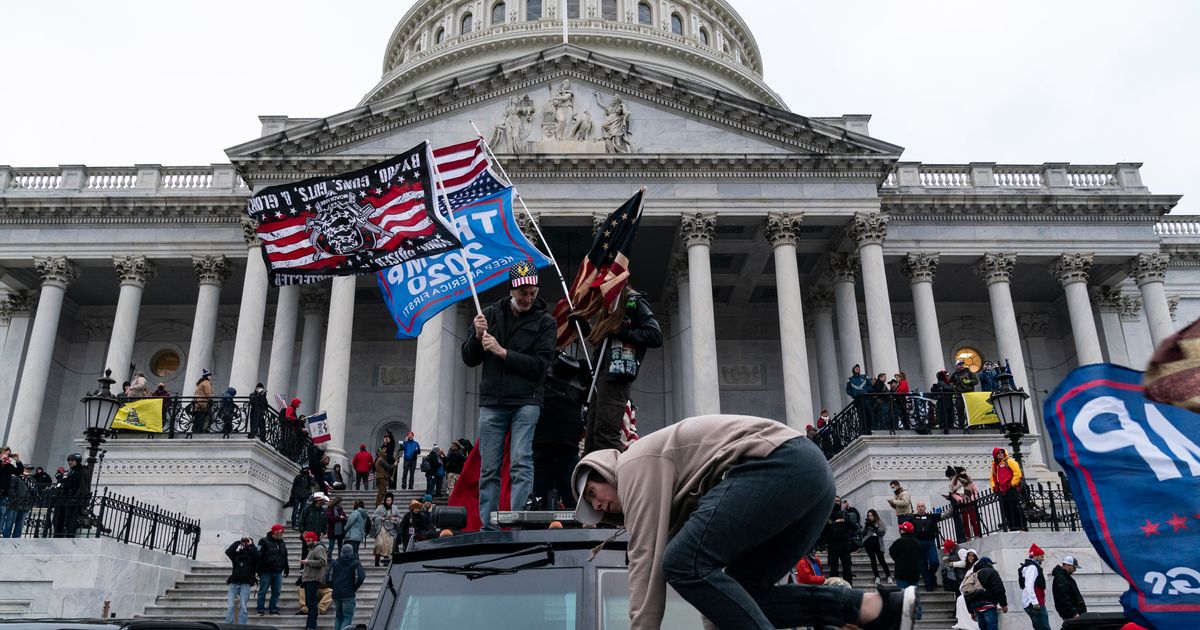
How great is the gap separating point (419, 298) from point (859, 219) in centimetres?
2195

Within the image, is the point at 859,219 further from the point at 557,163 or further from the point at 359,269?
the point at 359,269

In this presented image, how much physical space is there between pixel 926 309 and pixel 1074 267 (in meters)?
6.27

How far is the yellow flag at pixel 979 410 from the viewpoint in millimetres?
24094

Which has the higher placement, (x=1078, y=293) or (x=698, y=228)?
(x=698, y=228)

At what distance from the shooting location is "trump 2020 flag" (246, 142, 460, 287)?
12.1 m

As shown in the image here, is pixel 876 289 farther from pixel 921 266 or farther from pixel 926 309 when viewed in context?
pixel 921 266

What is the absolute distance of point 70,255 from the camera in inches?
1359

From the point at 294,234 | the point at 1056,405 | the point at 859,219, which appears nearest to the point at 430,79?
the point at 859,219

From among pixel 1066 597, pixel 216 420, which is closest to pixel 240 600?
pixel 216 420

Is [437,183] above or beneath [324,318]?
beneath

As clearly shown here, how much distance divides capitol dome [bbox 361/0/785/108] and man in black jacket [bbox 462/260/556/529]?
1648 inches

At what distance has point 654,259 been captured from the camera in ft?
118

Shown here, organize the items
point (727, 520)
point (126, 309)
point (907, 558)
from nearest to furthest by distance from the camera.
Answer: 1. point (727, 520)
2. point (907, 558)
3. point (126, 309)

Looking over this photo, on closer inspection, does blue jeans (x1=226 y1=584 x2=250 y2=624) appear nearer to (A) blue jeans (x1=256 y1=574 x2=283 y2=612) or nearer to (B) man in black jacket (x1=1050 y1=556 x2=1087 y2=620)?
(A) blue jeans (x1=256 y1=574 x2=283 y2=612)
